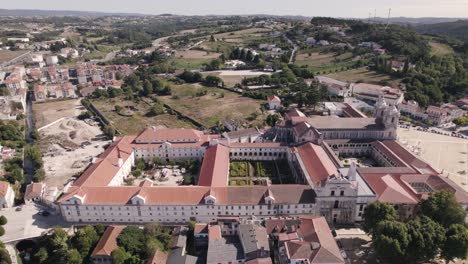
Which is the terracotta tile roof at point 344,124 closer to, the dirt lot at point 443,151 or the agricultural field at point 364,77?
the dirt lot at point 443,151

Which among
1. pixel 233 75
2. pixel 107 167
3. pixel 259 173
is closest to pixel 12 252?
pixel 107 167

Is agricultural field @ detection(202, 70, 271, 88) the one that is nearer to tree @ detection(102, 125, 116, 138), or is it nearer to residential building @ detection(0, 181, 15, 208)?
tree @ detection(102, 125, 116, 138)

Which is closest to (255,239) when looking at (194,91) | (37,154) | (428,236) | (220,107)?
(428,236)

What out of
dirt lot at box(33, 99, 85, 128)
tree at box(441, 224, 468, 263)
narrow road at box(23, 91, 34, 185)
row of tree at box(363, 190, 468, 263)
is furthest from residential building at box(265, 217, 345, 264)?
dirt lot at box(33, 99, 85, 128)

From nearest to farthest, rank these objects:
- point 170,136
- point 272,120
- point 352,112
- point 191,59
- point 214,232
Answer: point 214,232 < point 170,136 < point 272,120 < point 352,112 < point 191,59

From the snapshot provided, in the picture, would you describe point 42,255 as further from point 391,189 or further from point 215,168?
point 391,189

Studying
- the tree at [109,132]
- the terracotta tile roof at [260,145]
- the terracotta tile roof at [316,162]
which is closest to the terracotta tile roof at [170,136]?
the terracotta tile roof at [260,145]

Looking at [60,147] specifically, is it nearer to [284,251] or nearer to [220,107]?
[220,107]
